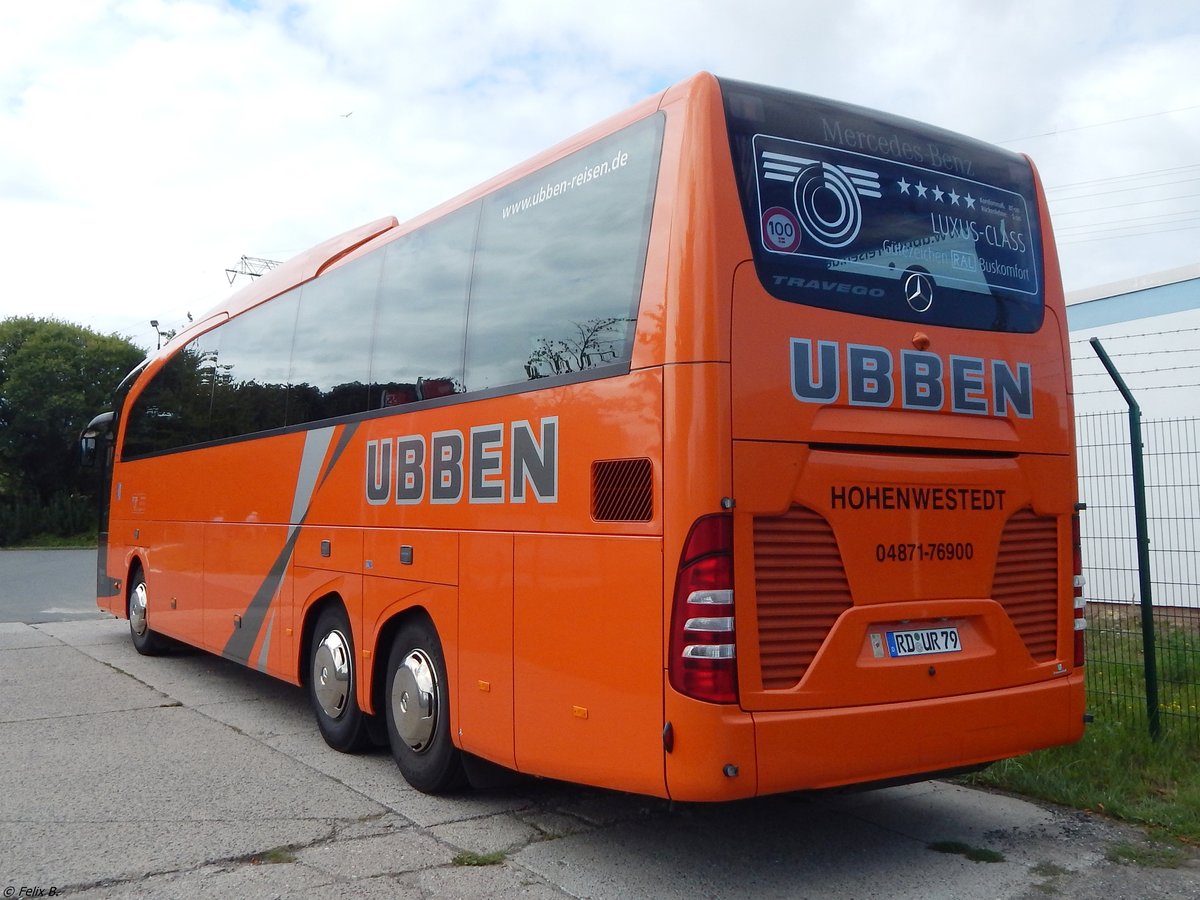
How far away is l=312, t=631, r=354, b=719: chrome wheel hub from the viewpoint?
7070mm

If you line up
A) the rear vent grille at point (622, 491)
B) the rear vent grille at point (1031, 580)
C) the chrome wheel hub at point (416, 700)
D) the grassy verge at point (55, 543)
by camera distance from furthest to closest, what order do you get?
the grassy verge at point (55, 543) < the chrome wheel hub at point (416, 700) < the rear vent grille at point (1031, 580) < the rear vent grille at point (622, 491)

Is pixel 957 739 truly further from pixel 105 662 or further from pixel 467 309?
pixel 105 662

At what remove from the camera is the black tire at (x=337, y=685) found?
23.1ft

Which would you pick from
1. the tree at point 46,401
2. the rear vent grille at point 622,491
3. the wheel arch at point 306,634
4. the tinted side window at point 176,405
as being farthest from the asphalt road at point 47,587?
the rear vent grille at point 622,491

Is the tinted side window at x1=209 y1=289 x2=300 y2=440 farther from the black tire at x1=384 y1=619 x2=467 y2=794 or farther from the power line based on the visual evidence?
the power line

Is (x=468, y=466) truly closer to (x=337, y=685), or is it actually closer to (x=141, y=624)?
(x=337, y=685)

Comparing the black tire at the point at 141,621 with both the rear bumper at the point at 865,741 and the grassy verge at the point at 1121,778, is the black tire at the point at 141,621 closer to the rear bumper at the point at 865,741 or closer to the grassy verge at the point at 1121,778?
the grassy verge at the point at 1121,778

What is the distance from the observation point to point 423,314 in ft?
21.3

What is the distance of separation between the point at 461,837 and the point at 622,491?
205 cm

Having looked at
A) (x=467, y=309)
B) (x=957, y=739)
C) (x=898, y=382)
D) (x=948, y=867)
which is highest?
(x=467, y=309)

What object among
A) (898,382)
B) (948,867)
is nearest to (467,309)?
(898,382)

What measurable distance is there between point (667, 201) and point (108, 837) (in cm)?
404

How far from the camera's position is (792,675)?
435 cm

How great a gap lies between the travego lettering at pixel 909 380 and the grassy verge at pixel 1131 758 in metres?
2.24
